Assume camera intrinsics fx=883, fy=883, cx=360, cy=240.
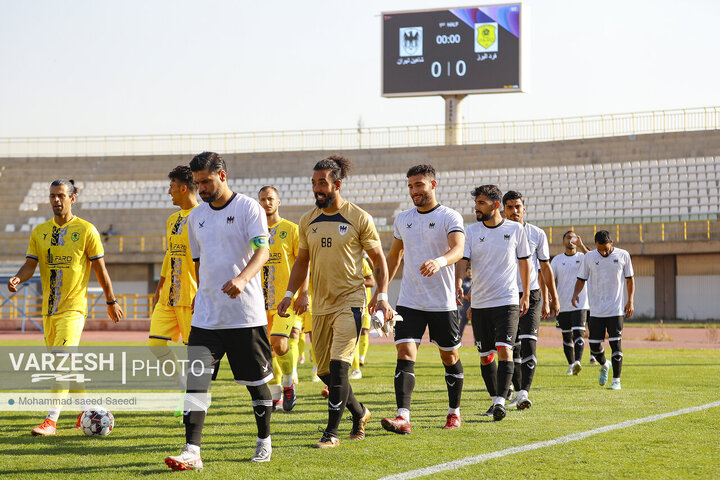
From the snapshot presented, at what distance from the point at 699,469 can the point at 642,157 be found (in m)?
32.6

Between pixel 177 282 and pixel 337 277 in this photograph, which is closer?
pixel 337 277

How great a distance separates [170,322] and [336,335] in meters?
2.21

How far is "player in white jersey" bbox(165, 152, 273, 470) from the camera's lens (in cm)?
591

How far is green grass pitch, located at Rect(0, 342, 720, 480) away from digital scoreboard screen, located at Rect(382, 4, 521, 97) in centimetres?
2961

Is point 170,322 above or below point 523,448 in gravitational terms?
above

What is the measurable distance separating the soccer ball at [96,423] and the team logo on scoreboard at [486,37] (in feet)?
113

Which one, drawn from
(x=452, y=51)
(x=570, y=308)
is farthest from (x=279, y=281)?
(x=452, y=51)

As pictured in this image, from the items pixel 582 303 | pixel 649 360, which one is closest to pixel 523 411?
pixel 582 303

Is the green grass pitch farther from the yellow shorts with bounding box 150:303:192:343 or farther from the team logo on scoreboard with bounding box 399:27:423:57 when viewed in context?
the team logo on scoreboard with bounding box 399:27:423:57

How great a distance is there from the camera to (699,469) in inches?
227

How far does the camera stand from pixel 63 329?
742 centimetres

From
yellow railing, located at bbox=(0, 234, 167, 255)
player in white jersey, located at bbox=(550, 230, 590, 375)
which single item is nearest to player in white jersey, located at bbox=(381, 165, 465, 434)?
player in white jersey, located at bbox=(550, 230, 590, 375)

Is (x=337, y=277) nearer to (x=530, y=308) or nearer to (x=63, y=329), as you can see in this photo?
(x=63, y=329)

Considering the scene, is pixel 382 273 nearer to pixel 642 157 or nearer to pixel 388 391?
pixel 388 391
